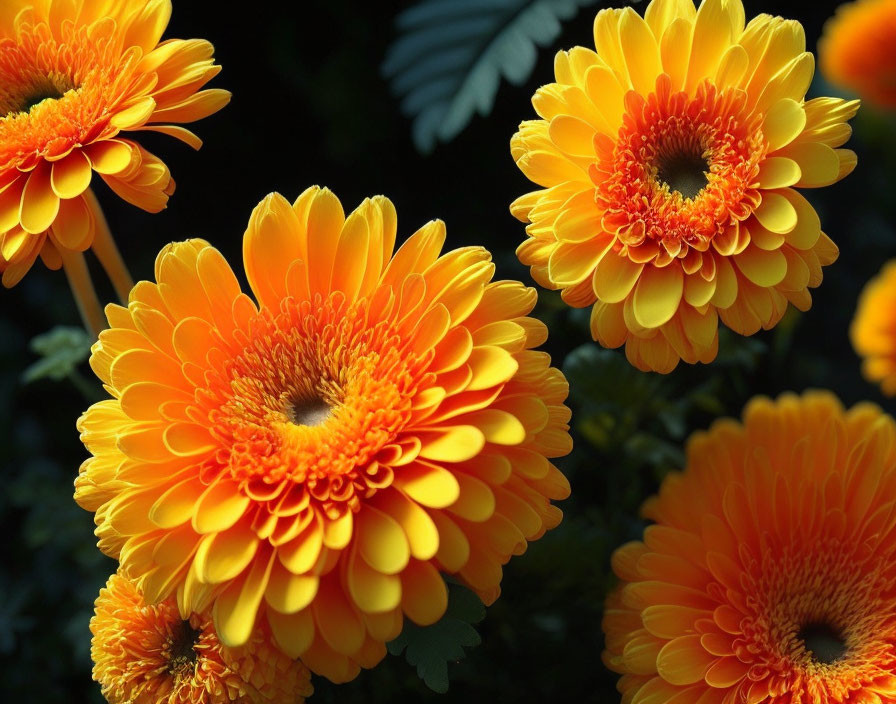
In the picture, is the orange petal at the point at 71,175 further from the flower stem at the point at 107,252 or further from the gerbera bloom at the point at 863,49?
the gerbera bloom at the point at 863,49

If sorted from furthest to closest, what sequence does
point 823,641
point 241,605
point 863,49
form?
point 863,49
point 823,641
point 241,605

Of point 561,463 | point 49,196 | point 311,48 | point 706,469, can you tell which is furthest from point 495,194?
point 49,196

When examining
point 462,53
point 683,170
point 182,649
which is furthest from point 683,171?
point 182,649

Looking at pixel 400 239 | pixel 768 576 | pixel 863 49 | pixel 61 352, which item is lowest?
pixel 768 576

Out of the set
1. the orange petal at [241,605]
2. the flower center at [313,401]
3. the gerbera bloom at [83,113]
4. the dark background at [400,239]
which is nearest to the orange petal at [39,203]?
the gerbera bloom at [83,113]

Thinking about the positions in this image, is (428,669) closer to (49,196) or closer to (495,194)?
(49,196)

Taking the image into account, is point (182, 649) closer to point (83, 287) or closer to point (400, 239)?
point (83, 287)
